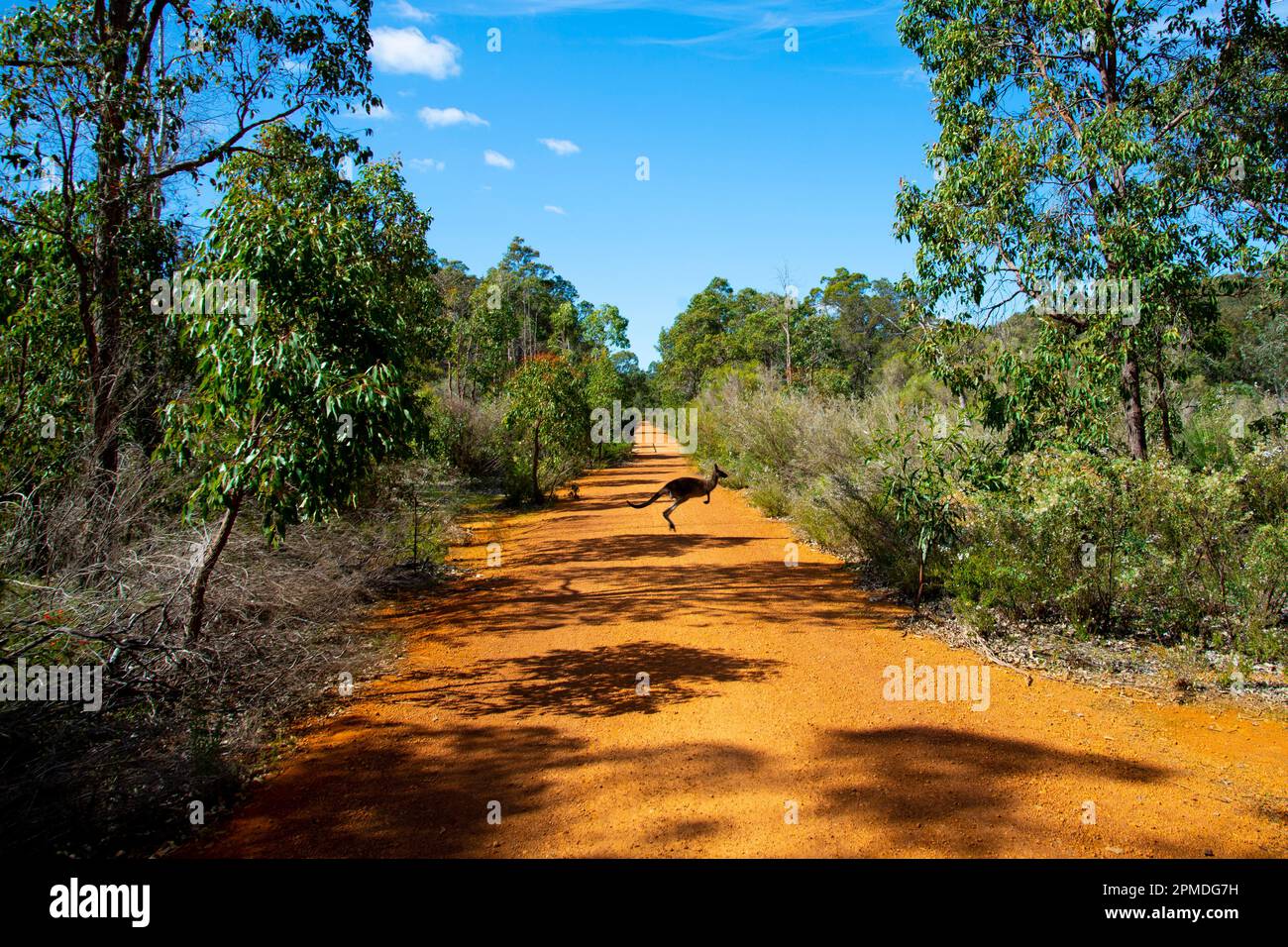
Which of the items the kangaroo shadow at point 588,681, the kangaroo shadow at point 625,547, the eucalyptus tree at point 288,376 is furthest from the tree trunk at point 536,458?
the eucalyptus tree at point 288,376

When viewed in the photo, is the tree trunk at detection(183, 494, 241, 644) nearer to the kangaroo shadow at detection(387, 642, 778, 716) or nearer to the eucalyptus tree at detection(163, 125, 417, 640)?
the eucalyptus tree at detection(163, 125, 417, 640)

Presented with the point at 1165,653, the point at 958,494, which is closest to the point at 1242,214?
the point at 958,494

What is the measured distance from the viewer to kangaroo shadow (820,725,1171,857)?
3.64m

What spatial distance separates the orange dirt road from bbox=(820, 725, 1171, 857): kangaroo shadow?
0.6 inches

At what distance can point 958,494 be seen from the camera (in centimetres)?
786

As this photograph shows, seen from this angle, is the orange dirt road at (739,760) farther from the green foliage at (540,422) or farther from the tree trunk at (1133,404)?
the green foliage at (540,422)

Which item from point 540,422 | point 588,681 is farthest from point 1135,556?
point 540,422

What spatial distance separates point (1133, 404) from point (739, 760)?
23.0ft

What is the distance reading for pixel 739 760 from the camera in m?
4.55

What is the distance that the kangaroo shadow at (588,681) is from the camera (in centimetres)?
559

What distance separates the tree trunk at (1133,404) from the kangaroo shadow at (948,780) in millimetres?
5189

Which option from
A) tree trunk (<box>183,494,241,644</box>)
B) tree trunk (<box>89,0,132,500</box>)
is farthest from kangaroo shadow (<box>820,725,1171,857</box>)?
tree trunk (<box>89,0,132,500</box>)

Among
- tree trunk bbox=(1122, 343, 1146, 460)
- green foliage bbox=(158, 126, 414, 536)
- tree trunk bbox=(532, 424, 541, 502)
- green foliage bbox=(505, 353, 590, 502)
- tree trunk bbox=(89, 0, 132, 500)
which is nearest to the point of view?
green foliage bbox=(158, 126, 414, 536)
